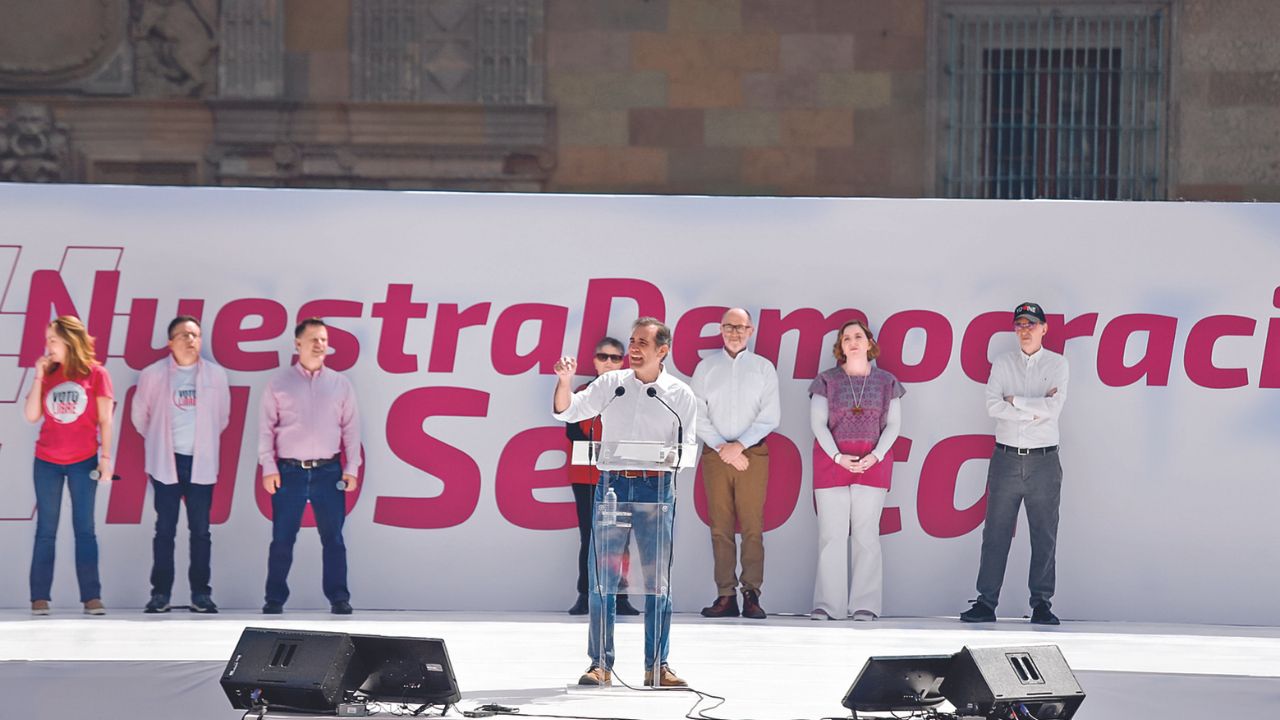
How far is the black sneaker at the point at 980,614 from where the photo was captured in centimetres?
955

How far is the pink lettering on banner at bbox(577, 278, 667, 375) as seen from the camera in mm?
10047

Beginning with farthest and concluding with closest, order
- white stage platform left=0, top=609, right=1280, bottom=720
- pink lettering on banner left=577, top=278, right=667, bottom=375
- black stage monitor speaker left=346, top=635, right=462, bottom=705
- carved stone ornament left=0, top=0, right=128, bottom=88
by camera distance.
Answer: carved stone ornament left=0, top=0, right=128, bottom=88 < pink lettering on banner left=577, top=278, right=667, bottom=375 < white stage platform left=0, top=609, right=1280, bottom=720 < black stage monitor speaker left=346, top=635, right=462, bottom=705

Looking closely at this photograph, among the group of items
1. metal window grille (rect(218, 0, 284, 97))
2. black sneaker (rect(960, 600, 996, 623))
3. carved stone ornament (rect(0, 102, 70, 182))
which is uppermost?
metal window grille (rect(218, 0, 284, 97))

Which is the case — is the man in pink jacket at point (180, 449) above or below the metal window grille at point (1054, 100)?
below

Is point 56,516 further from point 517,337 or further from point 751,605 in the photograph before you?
point 751,605

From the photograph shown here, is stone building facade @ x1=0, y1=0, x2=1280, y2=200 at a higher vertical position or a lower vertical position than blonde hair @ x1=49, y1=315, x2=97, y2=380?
higher

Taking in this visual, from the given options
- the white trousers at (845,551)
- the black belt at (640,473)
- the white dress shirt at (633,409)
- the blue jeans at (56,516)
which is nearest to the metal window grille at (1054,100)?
the white trousers at (845,551)

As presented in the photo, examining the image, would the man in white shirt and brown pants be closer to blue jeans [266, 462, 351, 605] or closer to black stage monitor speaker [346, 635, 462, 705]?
blue jeans [266, 462, 351, 605]

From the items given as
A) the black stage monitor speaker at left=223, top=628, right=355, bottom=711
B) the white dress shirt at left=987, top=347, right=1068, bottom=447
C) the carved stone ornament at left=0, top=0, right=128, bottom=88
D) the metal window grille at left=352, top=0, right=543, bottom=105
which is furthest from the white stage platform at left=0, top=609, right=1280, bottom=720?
the carved stone ornament at left=0, top=0, right=128, bottom=88

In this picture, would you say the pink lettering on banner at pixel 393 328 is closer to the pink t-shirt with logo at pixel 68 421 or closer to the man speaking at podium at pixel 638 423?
the pink t-shirt with logo at pixel 68 421

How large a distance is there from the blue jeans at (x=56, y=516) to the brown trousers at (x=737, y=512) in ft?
11.4

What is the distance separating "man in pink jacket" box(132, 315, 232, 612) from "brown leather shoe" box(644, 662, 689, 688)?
3.35 m

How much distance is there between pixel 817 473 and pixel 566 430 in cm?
151

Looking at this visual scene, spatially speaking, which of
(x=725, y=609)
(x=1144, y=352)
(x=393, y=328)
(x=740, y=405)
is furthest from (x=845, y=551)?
(x=393, y=328)
